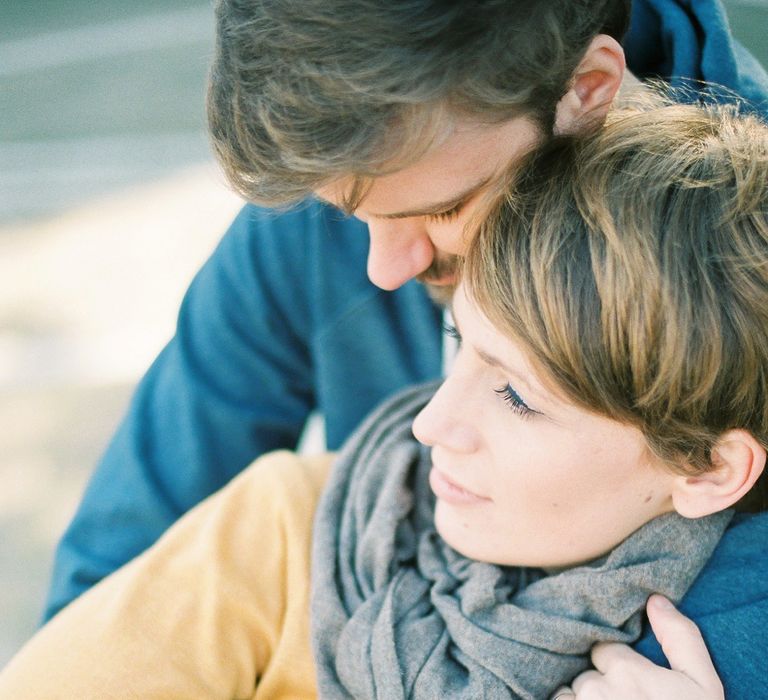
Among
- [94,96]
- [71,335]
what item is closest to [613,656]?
[71,335]

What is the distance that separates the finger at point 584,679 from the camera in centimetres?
139

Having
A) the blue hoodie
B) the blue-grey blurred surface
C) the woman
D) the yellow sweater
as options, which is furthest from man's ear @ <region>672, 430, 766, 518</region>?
the blue-grey blurred surface

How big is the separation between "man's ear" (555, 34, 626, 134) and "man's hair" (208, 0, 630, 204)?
5 centimetres

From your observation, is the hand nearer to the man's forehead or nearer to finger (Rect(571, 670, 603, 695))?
finger (Rect(571, 670, 603, 695))

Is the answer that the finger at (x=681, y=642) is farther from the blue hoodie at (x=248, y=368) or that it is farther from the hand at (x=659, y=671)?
the blue hoodie at (x=248, y=368)

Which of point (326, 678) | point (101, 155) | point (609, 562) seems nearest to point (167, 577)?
point (326, 678)

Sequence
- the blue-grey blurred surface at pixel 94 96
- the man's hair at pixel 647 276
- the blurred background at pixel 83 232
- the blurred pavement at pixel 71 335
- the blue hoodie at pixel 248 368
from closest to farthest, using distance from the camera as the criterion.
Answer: the man's hair at pixel 647 276, the blue hoodie at pixel 248 368, the blurred pavement at pixel 71 335, the blurred background at pixel 83 232, the blue-grey blurred surface at pixel 94 96

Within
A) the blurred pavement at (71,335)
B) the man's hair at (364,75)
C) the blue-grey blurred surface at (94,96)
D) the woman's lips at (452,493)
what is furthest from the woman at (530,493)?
the blue-grey blurred surface at (94,96)

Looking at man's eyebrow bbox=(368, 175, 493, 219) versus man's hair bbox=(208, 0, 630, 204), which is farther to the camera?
man's eyebrow bbox=(368, 175, 493, 219)

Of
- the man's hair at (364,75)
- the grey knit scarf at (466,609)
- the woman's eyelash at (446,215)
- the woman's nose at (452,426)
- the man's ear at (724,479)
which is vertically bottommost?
the grey knit scarf at (466,609)

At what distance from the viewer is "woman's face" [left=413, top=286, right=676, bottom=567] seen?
1355 mm

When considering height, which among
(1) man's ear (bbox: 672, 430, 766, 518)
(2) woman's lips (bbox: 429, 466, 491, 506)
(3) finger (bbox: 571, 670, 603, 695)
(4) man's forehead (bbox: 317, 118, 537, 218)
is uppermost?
(4) man's forehead (bbox: 317, 118, 537, 218)

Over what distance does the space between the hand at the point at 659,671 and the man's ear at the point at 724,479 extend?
146 mm

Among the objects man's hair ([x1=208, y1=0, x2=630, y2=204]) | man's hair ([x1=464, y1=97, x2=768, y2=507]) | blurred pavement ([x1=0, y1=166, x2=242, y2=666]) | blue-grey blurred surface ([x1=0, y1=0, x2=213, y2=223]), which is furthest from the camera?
blue-grey blurred surface ([x1=0, y1=0, x2=213, y2=223])
